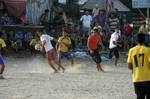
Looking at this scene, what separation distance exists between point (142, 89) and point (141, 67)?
0.42m

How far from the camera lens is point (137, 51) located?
1175 cm

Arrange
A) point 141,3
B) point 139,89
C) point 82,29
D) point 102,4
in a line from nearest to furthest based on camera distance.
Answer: point 139,89
point 141,3
point 82,29
point 102,4

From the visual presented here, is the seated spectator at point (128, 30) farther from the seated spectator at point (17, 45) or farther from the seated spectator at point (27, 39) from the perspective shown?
the seated spectator at point (17, 45)

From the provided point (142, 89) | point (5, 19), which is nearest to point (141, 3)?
point (5, 19)

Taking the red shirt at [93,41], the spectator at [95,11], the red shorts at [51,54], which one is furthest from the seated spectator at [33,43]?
the red shorts at [51,54]

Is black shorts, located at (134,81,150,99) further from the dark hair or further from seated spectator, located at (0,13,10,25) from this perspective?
seated spectator, located at (0,13,10,25)

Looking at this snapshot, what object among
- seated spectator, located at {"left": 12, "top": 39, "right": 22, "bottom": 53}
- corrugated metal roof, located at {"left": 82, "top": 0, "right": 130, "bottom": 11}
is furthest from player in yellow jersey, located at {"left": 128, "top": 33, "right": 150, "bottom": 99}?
corrugated metal roof, located at {"left": 82, "top": 0, "right": 130, "bottom": 11}

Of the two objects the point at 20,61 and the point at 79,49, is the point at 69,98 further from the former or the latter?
the point at 79,49

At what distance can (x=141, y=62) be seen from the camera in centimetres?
1180

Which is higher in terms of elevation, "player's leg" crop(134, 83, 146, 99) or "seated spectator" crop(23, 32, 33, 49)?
"player's leg" crop(134, 83, 146, 99)

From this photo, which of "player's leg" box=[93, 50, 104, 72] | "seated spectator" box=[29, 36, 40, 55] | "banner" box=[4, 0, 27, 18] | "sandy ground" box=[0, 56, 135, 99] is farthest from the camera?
"banner" box=[4, 0, 27, 18]

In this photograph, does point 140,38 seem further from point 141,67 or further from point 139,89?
point 139,89

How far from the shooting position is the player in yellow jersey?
11641 mm

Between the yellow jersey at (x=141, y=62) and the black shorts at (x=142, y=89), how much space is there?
85 millimetres
